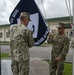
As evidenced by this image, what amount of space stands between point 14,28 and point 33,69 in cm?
357

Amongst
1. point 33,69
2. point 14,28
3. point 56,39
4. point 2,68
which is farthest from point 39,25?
point 33,69

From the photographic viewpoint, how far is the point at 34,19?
6961mm

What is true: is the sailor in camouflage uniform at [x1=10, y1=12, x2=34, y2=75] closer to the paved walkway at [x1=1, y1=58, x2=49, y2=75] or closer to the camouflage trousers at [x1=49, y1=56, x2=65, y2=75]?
the camouflage trousers at [x1=49, y1=56, x2=65, y2=75]

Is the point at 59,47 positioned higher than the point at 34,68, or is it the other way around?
the point at 59,47

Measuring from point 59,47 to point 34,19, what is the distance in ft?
2.73

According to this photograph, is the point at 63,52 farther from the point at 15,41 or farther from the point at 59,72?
the point at 15,41

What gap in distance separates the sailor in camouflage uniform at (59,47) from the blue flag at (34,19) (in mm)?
197

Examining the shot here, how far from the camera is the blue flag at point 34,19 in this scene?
6895 mm

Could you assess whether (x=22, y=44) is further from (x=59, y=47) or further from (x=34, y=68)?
(x=34, y=68)

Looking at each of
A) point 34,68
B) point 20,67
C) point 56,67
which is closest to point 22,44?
point 20,67

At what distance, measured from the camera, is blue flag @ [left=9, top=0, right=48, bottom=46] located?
6.89 m

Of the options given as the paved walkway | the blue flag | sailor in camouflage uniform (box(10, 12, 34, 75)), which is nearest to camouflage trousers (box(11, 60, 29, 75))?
sailor in camouflage uniform (box(10, 12, 34, 75))

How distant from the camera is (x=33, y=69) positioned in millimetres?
9367

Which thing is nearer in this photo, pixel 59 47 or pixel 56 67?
pixel 59 47
